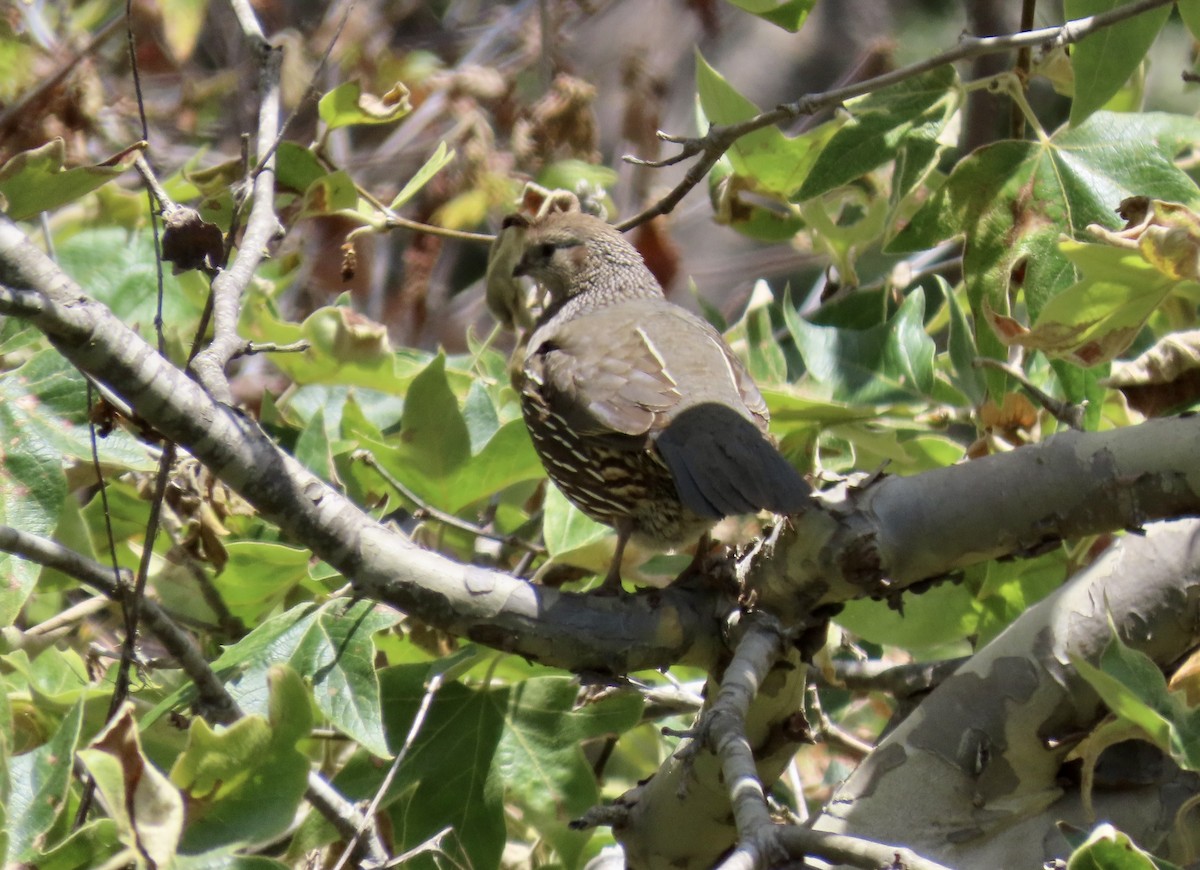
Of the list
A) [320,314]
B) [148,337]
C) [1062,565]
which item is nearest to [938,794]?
[1062,565]

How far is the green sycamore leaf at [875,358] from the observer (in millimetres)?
2551

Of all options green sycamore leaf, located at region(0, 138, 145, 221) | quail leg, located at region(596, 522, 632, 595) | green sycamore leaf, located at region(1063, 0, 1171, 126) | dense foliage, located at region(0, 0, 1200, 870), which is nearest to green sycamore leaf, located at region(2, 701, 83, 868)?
dense foliage, located at region(0, 0, 1200, 870)

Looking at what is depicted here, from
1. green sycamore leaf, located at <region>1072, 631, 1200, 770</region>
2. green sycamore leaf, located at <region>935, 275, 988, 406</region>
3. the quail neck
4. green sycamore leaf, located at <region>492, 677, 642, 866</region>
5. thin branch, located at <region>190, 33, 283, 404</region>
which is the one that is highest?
thin branch, located at <region>190, 33, 283, 404</region>

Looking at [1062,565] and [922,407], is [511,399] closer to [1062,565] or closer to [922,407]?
[922,407]

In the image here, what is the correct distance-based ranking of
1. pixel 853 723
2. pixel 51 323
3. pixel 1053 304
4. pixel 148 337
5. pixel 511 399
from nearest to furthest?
pixel 51 323 → pixel 1053 304 → pixel 148 337 → pixel 511 399 → pixel 853 723

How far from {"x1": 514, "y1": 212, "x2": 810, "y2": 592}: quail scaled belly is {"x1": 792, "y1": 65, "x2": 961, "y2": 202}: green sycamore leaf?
51 centimetres

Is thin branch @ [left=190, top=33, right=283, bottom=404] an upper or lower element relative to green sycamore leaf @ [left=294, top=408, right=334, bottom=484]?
upper

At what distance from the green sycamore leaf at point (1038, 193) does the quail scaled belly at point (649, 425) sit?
51cm

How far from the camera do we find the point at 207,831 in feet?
5.29

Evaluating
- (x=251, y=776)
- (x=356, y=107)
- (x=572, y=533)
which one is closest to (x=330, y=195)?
(x=356, y=107)

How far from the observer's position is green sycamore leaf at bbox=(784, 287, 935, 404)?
8.37 ft

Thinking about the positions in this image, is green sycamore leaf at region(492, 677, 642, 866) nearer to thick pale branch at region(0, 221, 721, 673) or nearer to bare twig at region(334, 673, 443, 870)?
bare twig at region(334, 673, 443, 870)

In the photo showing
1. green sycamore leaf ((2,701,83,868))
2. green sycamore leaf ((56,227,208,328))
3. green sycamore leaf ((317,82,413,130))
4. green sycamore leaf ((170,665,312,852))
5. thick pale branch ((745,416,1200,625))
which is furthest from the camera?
green sycamore leaf ((56,227,208,328))

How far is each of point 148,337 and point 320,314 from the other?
49cm
